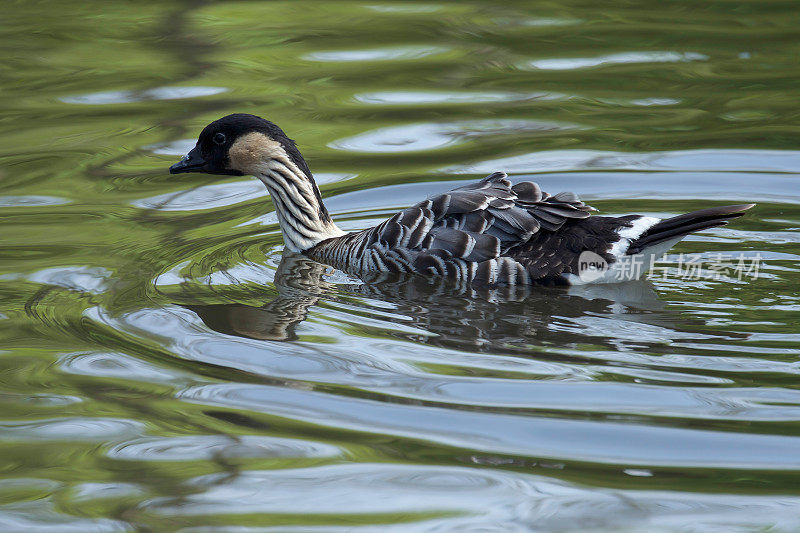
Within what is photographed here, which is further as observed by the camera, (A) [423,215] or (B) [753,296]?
(A) [423,215]

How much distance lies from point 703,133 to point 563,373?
6.13 m

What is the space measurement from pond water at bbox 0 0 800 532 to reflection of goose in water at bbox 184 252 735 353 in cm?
3

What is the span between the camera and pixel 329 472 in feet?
18.5

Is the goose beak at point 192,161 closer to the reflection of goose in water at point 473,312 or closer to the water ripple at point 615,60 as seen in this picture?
the reflection of goose in water at point 473,312

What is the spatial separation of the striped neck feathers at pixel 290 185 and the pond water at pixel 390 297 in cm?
35

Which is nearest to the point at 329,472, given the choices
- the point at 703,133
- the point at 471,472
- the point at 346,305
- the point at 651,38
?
the point at 471,472

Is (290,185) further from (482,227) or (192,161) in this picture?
(482,227)

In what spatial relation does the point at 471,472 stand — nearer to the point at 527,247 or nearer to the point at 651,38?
the point at 527,247

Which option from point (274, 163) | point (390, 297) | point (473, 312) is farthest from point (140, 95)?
point (473, 312)

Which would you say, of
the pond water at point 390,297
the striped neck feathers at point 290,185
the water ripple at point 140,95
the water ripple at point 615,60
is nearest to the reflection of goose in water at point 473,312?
the pond water at point 390,297

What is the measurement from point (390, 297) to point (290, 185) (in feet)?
6.27

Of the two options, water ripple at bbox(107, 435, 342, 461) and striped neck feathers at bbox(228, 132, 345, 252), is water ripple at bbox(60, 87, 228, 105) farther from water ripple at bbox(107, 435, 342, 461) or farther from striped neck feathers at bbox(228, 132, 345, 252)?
water ripple at bbox(107, 435, 342, 461)

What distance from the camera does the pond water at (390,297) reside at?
18.1 ft

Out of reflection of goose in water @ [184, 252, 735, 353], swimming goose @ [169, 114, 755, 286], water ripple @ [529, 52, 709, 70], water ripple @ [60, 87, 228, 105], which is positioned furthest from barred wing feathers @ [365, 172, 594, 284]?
water ripple @ [60, 87, 228, 105]
